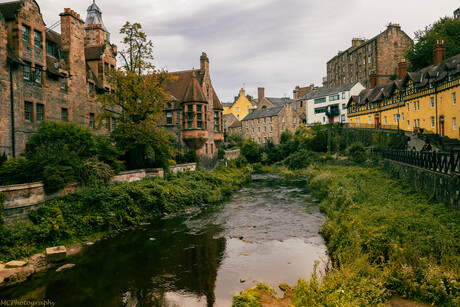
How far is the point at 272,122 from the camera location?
2655 inches

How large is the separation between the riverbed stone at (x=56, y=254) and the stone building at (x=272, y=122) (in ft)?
175

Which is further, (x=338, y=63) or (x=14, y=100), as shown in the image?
(x=338, y=63)

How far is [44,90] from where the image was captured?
22438mm

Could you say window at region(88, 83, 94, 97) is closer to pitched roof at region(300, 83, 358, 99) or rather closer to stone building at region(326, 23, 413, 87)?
pitched roof at region(300, 83, 358, 99)

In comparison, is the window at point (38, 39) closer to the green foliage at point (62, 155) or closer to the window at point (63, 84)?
the window at point (63, 84)

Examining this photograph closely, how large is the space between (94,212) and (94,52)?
64.5ft

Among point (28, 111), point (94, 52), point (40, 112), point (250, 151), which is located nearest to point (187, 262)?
point (28, 111)

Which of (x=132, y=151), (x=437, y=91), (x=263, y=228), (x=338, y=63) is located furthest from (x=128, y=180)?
(x=338, y=63)

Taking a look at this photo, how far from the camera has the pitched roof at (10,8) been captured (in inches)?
783

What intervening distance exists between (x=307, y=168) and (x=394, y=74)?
33.1 metres

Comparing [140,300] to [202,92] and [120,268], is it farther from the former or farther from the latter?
[202,92]

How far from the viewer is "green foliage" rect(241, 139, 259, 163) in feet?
184

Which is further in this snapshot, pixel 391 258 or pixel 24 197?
pixel 24 197

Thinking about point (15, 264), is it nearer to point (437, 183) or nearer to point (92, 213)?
point (92, 213)
